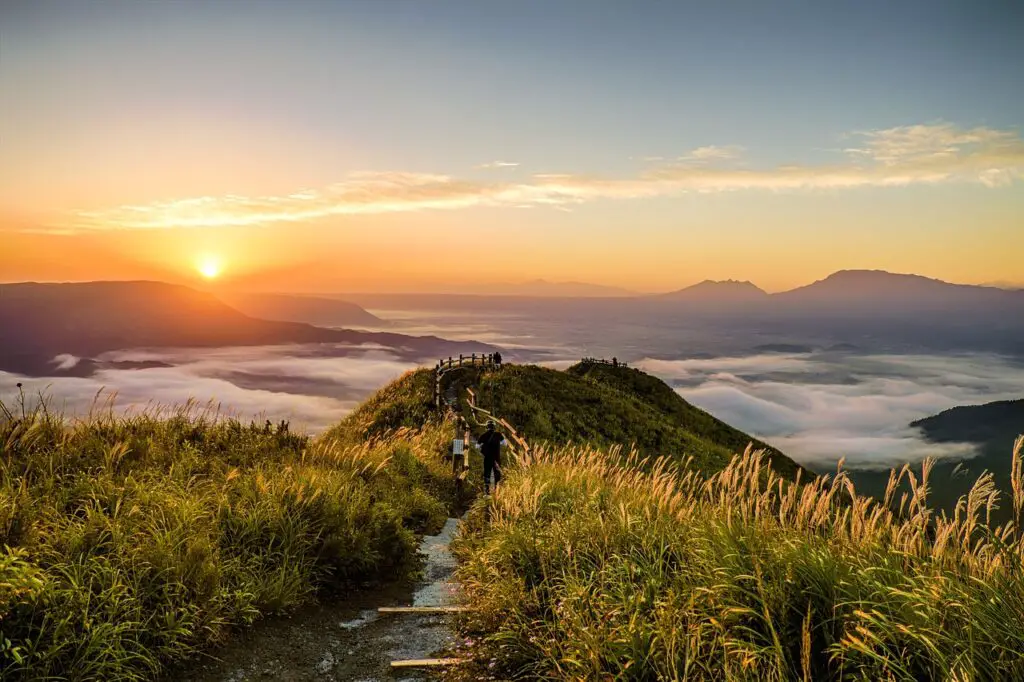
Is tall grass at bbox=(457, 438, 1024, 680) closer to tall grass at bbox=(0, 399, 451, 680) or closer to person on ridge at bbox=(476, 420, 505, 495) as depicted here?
tall grass at bbox=(0, 399, 451, 680)

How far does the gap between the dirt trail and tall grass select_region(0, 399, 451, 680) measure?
24 cm

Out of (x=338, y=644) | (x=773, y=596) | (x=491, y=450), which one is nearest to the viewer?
(x=773, y=596)

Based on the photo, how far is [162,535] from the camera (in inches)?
271

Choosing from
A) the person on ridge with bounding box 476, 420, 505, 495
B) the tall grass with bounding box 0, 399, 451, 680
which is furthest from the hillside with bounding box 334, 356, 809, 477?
the tall grass with bounding box 0, 399, 451, 680

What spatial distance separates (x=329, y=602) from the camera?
26.8 ft

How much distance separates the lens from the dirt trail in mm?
6312

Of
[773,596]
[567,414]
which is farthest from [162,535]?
[567,414]

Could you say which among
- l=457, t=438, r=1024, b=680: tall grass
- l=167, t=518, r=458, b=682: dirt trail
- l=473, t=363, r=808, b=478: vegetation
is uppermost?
l=457, t=438, r=1024, b=680: tall grass

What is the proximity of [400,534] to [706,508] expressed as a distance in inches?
182

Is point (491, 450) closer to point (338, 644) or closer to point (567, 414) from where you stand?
point (338, 644)

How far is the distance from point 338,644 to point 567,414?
132 feet

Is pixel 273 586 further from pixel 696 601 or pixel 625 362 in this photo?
pixel 625 362

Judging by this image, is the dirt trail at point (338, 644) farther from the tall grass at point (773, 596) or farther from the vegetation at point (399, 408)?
the vegetation at point (399, 408)

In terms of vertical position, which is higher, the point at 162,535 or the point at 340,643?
the point at 162,535
